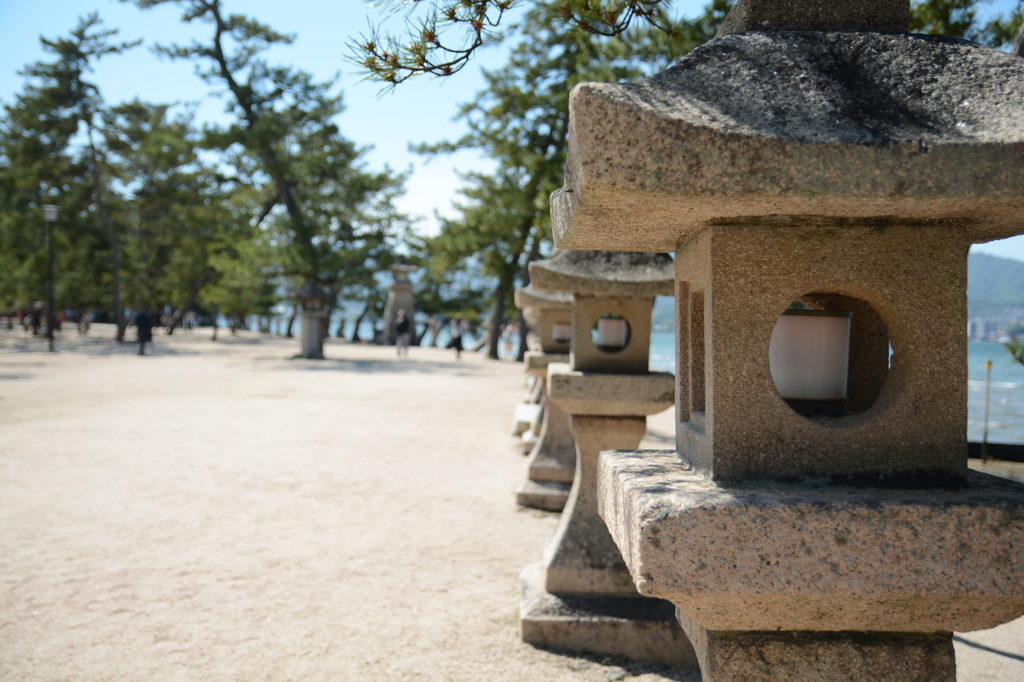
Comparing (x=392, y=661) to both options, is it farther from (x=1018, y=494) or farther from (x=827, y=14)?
(x=827, y=14)

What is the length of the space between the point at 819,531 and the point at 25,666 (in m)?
3.46

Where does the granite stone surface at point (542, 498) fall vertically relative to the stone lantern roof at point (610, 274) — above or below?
below

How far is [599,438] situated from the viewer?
4.04 metres

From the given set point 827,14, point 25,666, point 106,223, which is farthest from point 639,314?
point 106,223

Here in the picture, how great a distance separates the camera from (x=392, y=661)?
3273 mm

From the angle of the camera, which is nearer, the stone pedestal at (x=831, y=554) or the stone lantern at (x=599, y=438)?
the stone pedestal at (x=831, y=554)

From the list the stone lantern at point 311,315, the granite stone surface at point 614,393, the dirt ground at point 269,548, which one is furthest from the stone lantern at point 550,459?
the stone lantern at point 311,315

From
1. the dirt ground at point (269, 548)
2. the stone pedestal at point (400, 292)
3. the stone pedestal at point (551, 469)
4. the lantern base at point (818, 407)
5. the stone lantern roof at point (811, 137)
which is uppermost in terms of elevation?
the stone pedestal at point (400, 292)

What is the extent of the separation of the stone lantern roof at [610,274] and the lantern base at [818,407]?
2.36m

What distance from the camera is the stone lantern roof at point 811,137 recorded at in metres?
1.31

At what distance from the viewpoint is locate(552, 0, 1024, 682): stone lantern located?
1.32 meters

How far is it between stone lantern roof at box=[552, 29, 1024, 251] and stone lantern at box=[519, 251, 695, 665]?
2.47 m

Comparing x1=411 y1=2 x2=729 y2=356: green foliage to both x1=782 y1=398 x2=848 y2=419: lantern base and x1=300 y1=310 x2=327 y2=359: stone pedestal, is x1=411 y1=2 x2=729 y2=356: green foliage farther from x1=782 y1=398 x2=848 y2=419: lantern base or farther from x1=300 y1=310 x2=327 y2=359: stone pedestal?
x1=782 y1=398 x2=848 y2=419: lantern base

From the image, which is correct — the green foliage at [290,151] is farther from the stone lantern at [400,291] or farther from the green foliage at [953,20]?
the green foliage at [953,20]
